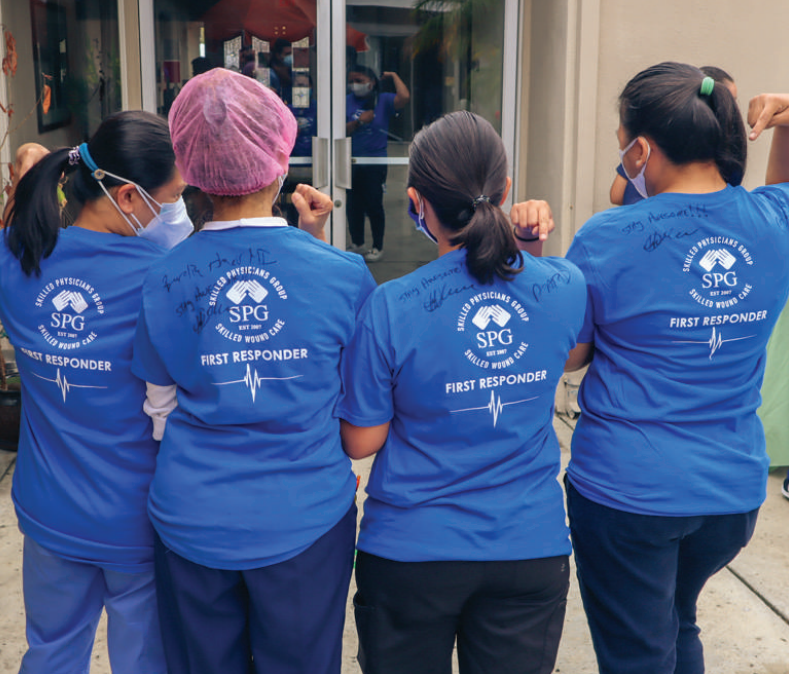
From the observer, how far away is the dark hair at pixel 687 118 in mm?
1712

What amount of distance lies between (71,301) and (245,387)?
18.2 inches

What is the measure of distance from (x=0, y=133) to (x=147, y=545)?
341 centimetres

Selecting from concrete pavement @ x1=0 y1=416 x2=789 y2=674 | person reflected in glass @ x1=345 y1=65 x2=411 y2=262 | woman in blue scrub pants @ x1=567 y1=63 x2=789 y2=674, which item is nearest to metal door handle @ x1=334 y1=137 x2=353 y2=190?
person reflected in glass @ x1=345 y1=65 x2=411 y2=262

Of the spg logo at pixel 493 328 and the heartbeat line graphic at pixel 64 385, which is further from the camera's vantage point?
the heartbeat line graphic at pixel 64 385

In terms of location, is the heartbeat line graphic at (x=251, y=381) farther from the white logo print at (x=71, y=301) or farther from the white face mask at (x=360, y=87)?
the white face mask at (x=360, y=87)

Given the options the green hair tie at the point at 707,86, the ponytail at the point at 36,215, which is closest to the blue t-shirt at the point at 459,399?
the green hair tie at the point at 707,86

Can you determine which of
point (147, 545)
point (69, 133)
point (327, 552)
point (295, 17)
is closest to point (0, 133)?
point (69, 133)

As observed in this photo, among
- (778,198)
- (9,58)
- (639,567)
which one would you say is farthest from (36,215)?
(9,58)

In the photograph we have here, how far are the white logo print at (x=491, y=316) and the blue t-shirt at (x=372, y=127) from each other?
384 centimetres

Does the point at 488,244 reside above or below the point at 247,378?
above

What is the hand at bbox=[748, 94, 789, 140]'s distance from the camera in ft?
6.23

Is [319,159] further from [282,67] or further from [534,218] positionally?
[534,218]

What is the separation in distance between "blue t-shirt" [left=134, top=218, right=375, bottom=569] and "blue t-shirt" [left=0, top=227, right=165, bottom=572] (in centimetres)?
17

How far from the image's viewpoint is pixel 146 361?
163cm
